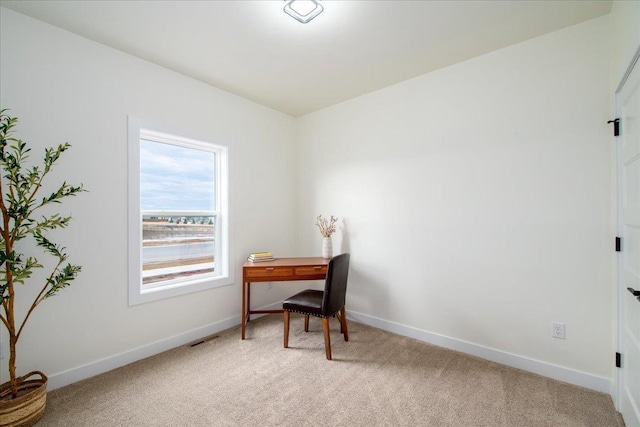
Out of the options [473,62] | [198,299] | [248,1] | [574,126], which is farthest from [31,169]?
[574,126]

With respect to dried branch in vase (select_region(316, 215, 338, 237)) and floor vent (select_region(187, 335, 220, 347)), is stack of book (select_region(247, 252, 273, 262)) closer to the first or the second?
dried branch in vase (select_region(316, 215, 338, 237))

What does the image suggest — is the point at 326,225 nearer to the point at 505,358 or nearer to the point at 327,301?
the point at 327,301

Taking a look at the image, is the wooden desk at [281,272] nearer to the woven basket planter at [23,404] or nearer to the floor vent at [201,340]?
the floor vent at [201,340]

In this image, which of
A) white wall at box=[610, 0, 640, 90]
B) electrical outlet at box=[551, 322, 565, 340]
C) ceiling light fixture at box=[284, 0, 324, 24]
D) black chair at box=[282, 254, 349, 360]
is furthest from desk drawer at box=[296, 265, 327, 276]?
white wall at box=[610, 0, 640, 90]

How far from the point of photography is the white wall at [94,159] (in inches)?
77.4

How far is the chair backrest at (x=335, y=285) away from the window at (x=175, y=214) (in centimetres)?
129

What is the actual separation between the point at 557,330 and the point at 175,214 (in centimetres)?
346

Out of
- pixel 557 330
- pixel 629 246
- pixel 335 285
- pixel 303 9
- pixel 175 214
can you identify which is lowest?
pixel 557 330

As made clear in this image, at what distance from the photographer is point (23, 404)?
160cm

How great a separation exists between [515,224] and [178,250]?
124 inches

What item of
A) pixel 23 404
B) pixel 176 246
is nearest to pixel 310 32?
pixel 176 246

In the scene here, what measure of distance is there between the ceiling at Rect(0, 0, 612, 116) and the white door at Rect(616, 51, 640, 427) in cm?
80

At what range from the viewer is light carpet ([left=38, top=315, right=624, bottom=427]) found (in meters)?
1.73

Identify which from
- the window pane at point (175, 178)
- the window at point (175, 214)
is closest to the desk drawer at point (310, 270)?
the window at point (175, 214)
